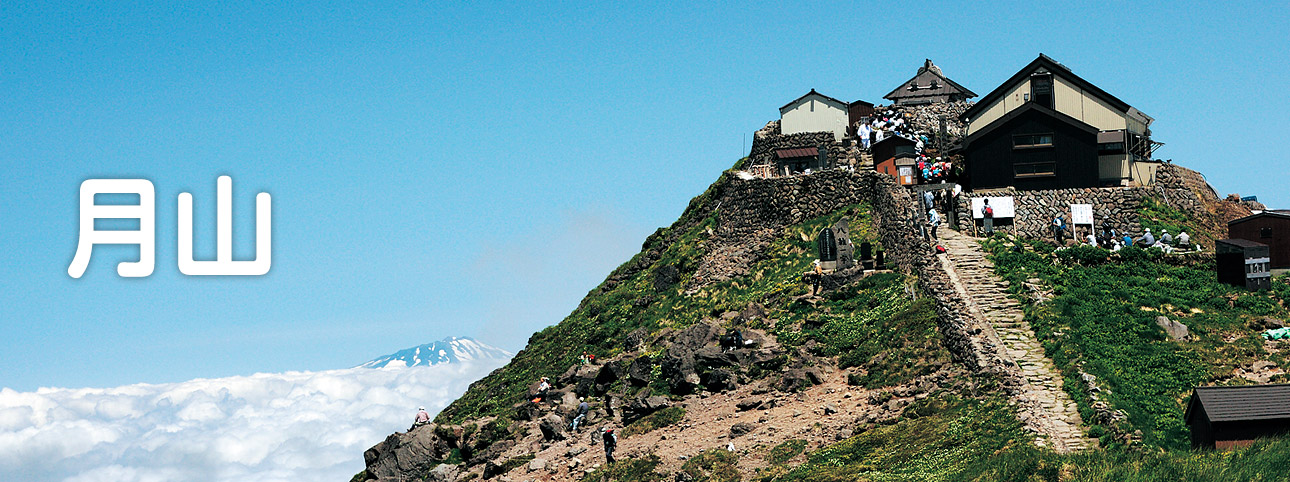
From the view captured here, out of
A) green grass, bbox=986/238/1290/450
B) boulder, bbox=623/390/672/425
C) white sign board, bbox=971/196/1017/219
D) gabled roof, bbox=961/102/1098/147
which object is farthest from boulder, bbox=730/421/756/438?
gabled roof, bbox=961/102/1098/147

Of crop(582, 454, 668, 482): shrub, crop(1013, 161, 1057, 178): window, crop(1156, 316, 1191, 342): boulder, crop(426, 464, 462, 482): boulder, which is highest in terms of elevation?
crop(1013, 161, 1057, 178): window

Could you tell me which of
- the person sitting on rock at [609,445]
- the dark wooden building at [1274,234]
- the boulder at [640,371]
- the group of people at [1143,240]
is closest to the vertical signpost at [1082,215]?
the group of people at [1143,240]

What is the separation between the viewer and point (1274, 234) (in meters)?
53.1

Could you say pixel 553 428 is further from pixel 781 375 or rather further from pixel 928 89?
pixel 928 89

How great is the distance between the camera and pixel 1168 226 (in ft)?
195

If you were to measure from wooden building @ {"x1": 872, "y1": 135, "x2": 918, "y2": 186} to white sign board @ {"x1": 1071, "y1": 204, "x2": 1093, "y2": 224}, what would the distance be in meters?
8.49

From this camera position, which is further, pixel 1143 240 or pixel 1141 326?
pixel 1143 240

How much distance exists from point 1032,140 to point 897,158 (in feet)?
23.3

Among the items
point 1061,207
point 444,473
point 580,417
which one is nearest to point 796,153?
point 1061,207

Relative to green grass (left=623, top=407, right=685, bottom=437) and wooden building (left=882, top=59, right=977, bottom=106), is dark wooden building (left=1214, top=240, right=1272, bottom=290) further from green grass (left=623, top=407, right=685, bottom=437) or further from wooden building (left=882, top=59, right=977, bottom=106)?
wooden building (left=882, top=59, right=977, bottom=106)

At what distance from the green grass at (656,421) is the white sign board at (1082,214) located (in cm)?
2400

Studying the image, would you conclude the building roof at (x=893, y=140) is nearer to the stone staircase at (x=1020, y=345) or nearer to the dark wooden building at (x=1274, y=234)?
the stone staircase at (x=1020, y=345)

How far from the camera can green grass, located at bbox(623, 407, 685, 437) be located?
47.1m

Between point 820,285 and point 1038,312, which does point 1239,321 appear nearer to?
point 1038,312
